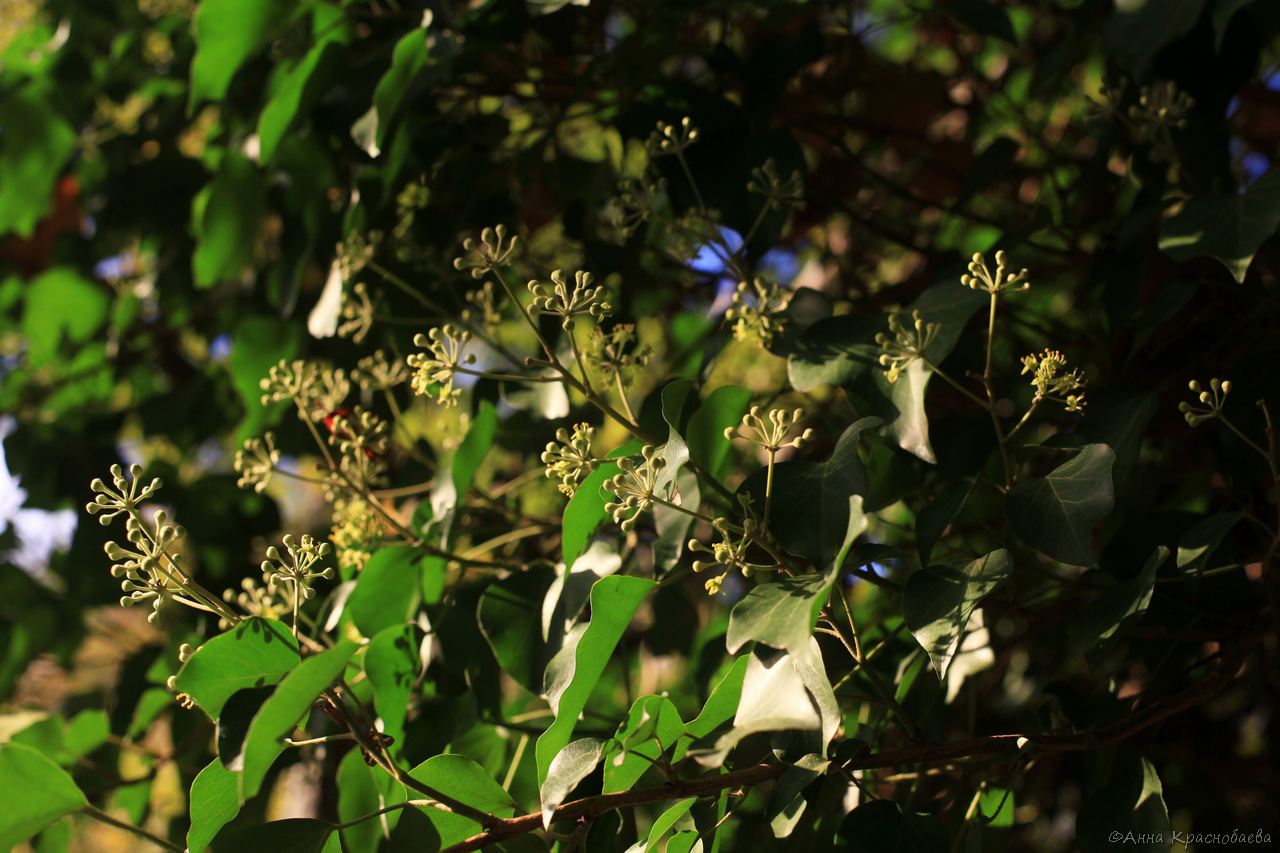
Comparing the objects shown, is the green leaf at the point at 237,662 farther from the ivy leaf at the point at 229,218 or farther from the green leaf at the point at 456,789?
the ivy leaf at the point at 229,218

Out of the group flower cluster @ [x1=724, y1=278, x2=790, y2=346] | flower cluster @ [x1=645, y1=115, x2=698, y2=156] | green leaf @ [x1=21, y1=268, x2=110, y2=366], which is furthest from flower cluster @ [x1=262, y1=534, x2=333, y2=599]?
green leaf @ [x1=21, y1=268, x2=110, y2=366]

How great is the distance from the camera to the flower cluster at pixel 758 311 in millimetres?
943

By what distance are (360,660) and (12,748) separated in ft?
1.12

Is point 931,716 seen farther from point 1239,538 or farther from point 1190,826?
point 1190,826

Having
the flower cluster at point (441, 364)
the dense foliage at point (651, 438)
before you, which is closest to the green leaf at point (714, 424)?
the dense foliage at point (651, 438)

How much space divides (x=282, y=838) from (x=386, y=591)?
11.7 inches

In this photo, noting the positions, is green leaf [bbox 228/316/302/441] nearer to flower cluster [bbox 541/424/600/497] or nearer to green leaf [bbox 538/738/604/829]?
flower cluster [bbox 541/424/600/497]

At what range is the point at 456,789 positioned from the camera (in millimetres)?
791

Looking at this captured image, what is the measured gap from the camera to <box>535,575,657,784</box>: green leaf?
0.74 meters

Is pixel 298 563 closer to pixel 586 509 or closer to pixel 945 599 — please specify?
pixel 586 509

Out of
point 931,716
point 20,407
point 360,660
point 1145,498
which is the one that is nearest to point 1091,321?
point 1145,498

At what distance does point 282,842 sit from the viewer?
2.52 feet

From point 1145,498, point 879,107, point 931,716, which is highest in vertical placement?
point 879,107

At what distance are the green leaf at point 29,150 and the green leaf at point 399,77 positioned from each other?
103cm
